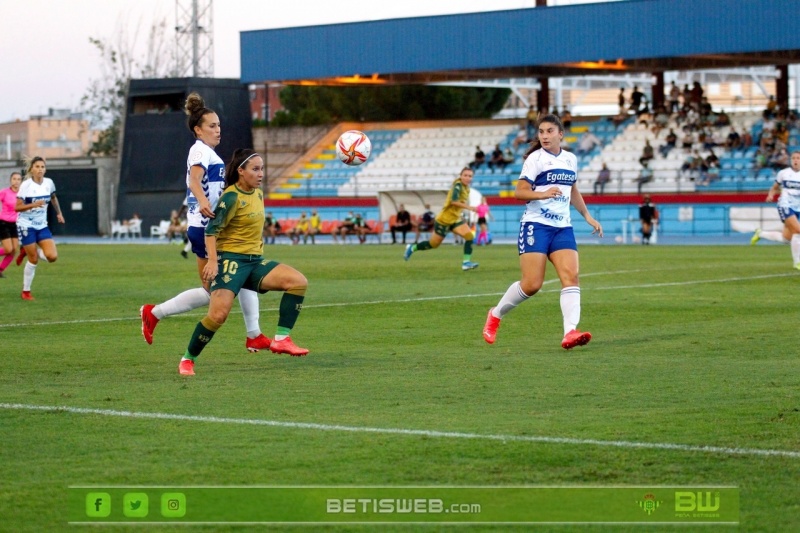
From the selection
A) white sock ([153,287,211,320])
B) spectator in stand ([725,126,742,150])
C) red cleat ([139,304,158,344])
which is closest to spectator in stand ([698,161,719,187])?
spectator in stand ([725,126,742,150])

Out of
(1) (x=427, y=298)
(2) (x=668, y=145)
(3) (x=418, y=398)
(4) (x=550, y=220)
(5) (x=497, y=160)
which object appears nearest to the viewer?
(3) (x=418, y=398)

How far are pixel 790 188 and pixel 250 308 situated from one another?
1347cm

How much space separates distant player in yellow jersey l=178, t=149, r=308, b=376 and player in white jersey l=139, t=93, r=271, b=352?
404mm

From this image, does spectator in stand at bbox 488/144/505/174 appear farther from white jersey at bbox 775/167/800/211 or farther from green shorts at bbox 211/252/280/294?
green shorts at bbox 211/252/280/294

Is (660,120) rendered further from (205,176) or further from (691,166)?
(205,176)

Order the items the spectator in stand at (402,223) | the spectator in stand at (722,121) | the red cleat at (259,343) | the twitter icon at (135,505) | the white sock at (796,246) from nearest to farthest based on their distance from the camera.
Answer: the twitter icon at (135,505)
the red cleat at (259,343)
the white sock at (796,246)
the spectator in stand at (402,223)
the spectator in stand at (722,121)

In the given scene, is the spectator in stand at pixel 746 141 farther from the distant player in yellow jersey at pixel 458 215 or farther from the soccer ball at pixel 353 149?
the soccer ball at pixel 353 149

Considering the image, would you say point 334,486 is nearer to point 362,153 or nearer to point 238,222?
point 238,222

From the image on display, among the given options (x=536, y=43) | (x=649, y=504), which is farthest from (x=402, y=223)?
(x=649, y=504)

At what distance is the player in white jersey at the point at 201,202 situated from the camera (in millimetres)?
10859

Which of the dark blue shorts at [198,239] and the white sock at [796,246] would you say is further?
the white sock at [796,246]

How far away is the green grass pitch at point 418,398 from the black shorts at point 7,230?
422cm

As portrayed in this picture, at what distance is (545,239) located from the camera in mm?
11586

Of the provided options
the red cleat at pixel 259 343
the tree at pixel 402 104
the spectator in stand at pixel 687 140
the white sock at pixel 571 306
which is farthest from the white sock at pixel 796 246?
the tree at pixel 402 104
